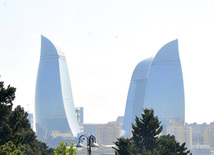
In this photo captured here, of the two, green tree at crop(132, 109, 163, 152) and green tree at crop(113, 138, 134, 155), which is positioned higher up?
green tree at crop(132, 109, 163, 152)

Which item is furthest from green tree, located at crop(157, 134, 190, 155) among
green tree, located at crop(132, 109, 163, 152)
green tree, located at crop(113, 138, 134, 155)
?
green tree, located at crop(113, 138, 134, 155)

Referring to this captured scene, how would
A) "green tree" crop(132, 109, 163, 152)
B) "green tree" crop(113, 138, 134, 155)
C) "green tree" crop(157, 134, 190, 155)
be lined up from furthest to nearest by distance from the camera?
"green tree" crop(132, 109, 163, 152) → "green tree" crop(157, 134, 190, 155) → "green tree" crop(113, 138, 134, 155)

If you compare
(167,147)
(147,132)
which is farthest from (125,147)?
(167,147)

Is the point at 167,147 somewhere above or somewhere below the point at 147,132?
below

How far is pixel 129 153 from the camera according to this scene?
59.2 m

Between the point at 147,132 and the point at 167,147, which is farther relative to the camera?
the point at 167,147

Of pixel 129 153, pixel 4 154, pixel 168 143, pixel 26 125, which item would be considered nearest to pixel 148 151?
pixel 129 153

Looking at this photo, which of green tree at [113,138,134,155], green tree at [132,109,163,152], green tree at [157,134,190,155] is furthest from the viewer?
green tree at [132,109,163,152]

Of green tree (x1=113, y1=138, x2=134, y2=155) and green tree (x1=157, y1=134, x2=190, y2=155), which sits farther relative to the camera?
green tree (x1=157, y1=134, x2=190, y2=155)

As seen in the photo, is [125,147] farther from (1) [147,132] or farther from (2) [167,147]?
(2) [167,147]

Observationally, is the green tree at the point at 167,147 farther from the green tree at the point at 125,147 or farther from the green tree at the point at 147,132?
the green tree at the point at 125,147

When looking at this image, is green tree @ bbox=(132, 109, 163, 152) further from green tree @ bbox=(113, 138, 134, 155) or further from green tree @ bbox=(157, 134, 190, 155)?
green tree @ bbox=(113, 138, 134, 155)

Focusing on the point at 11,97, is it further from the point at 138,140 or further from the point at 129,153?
the point at 138,140

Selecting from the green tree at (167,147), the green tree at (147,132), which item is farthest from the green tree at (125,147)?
the green tree at (167,147)
